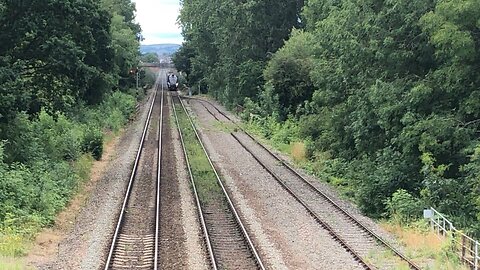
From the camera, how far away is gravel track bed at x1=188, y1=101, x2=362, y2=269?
1486cm

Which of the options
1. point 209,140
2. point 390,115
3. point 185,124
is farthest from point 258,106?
point 390,115

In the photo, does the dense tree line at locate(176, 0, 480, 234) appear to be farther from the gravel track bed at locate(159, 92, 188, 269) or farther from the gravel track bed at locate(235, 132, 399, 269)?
the gravel track bed at locate(159, 92, 188, 269)

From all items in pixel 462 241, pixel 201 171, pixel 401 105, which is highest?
pixel 401 105

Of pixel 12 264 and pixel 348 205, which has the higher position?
pixel 12 264

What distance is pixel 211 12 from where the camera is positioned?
6512 cm

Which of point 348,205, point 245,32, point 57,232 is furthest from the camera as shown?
point 245,32

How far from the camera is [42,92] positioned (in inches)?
979

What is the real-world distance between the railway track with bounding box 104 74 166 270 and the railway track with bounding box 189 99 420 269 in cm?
467

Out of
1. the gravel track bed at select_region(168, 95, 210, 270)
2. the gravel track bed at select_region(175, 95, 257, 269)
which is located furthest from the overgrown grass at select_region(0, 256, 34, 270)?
the gravel track bed at select_region(175, 95, 257, 269)

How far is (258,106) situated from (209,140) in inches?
503

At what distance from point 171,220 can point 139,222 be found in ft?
2.97

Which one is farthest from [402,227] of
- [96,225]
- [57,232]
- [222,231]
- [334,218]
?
[57,232]

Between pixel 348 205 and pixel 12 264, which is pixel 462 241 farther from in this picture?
pixel 12 264

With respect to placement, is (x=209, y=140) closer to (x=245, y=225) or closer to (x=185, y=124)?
(x=185, y=124)
